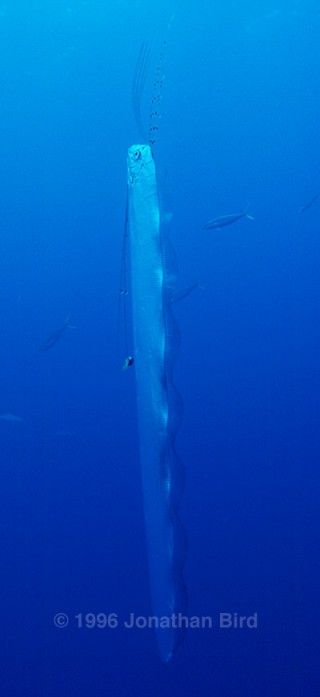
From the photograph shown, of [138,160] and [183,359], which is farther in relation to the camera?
[183,359]

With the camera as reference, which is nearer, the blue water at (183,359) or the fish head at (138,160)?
the fish head at (138,160)

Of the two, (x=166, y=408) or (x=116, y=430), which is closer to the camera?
(x=166, y=408)

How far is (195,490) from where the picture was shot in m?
4.84

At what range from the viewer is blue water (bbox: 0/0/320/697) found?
4.53 m

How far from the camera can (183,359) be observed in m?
4.94

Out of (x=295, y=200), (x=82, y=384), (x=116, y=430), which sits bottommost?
(x=116, y=430)

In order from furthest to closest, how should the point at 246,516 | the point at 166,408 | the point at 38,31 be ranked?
the point at 246,516
the point at 38,31
the point at 166,408

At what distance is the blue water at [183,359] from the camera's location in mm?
4531

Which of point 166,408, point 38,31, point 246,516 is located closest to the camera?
point 166,408

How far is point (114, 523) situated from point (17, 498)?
2.49 feet

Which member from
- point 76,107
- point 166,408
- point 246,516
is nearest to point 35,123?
point 76,107

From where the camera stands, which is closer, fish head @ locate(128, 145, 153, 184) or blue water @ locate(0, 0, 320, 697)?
fish head @ locate(128, 145, 153, 184)

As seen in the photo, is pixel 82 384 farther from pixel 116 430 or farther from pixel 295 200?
pixel 295 200

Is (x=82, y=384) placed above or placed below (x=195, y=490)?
above
